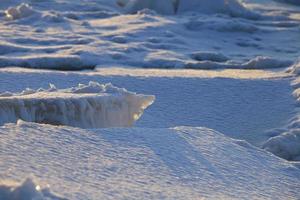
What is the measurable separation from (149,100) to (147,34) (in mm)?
3253

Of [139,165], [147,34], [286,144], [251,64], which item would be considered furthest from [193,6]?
[139,165]

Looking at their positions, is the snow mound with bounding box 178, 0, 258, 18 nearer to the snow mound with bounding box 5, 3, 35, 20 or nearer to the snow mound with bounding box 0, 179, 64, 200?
the snow mound with bounding box 5, 3, 35, 20

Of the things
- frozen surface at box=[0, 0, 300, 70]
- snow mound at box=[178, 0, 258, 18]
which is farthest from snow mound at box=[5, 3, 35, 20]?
snow mound at box=[178, 0, 258, 18]

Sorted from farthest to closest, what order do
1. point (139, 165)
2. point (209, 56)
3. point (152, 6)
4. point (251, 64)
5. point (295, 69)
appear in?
point (152, 6) → point (209, 56) → point (251, 64) → point (295, 69) → point (139, 165)

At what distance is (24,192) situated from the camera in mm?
1671

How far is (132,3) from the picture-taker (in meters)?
7.89

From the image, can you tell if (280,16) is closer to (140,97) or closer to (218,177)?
(140,97)

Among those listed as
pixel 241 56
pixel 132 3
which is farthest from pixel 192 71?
pixel 132 3

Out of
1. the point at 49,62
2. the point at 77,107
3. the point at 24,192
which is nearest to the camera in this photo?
the point at 24,192

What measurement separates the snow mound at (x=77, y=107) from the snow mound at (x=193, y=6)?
475 cm

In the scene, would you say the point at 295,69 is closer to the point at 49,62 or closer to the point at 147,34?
the point at 49,62

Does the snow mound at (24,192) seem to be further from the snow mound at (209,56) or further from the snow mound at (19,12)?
the snow mound at (19,12)

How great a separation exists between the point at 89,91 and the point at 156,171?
1.02 metres

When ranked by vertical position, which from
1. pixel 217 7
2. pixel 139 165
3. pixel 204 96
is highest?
pixel 217 7
